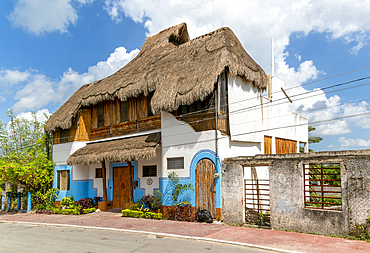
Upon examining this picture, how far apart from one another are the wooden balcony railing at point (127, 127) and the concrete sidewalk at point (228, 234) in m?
4.63

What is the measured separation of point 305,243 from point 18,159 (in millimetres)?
17454

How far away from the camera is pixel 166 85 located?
13727mm

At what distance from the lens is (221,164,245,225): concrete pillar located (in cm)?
1096

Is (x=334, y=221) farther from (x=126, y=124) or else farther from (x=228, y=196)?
(x=126, y=124)

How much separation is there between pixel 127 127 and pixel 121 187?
3.37 meters

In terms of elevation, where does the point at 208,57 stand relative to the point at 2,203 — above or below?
above

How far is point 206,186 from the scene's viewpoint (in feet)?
39.3

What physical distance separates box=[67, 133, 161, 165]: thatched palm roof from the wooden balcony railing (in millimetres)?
526

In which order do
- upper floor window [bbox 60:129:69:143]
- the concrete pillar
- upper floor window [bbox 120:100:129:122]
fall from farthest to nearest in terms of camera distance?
upper floor window [bbox 60:129:69:143] → upper floor window [bbox 120:100:129:122] → the concrete pillar

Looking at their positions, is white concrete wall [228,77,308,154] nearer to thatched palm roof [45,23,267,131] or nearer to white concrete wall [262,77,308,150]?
white concrete wall [262,77,308,150]

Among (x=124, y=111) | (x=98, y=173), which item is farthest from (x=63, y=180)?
(x=124, y=111)

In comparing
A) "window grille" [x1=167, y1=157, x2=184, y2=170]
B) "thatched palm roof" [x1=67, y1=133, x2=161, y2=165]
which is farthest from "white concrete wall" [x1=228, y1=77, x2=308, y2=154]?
"thatched palm roof" [x1=67, y1=133, x2=161, y2=165]

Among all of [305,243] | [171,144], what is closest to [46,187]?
[171,144]

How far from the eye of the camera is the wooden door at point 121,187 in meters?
16.0
